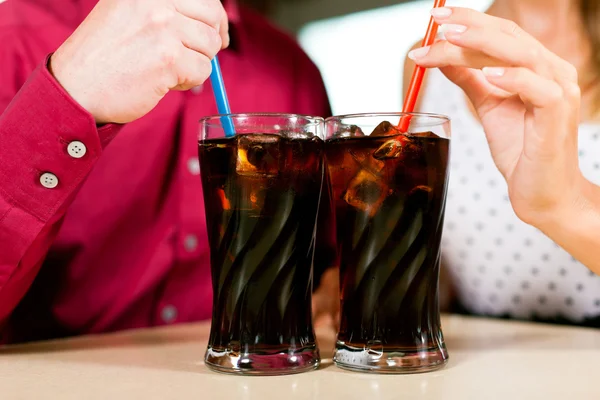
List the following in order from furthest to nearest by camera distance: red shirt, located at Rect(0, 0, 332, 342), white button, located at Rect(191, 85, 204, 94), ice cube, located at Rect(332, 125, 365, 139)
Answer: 1. white button, located at Rect(191, 85, 204, 94)
2. red shirt, located at Rect(0, 0, 332, 342)
3. ice cube, located at Rect(332, 125, 365, 139)

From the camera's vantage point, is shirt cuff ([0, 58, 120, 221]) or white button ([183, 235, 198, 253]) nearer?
shirt cuff ([0, 58, 120, 221])

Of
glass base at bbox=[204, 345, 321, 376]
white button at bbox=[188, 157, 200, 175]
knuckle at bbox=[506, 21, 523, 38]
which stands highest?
knuckle at bbox=[506, 21, 523, 38]

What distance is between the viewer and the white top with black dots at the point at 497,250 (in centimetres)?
174

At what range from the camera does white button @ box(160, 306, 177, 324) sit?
1625 mm

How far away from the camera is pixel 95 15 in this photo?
1012 mm

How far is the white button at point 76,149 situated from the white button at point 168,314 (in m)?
0.69

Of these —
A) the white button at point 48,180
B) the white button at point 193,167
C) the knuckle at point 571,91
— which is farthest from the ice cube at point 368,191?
the white button at point 193,167

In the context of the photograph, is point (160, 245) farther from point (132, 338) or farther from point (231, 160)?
point (231, 160)

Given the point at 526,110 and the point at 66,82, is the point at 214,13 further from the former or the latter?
the point at 526,110

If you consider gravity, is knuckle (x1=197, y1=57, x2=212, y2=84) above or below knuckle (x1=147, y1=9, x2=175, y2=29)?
below

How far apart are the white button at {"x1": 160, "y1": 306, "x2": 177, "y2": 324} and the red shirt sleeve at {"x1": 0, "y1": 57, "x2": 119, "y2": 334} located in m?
0.59

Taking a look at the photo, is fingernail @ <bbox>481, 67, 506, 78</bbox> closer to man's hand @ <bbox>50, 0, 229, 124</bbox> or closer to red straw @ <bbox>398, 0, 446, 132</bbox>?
red straw @ <bbox>398, 0, 446, 132</bbox>

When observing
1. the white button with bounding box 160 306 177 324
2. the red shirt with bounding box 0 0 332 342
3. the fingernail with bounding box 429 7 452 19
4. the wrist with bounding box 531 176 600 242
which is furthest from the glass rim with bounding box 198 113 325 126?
the white button with bounding box 160 306 177 324

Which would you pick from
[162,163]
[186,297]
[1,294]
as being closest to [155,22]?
[1,294]
